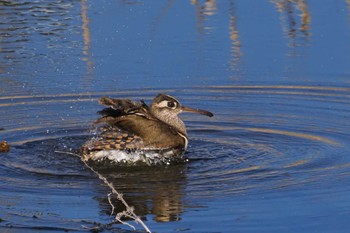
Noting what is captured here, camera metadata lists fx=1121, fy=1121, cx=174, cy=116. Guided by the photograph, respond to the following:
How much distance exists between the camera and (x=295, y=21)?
52.2 ft

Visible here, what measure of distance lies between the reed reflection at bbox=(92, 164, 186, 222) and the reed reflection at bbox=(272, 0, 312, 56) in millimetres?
4687

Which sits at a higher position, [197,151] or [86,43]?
[197,151]

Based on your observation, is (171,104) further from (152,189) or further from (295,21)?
(295,21)

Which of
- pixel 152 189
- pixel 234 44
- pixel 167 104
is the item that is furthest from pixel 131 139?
pixel 234 44

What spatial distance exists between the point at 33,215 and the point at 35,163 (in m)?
2.07

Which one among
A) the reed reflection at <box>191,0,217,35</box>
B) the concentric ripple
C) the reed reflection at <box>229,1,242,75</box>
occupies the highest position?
the concentric ripple

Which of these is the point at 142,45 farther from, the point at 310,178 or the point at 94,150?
the point at 310,178

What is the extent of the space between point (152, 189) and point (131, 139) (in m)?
1.17

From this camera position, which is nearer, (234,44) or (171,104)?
(171,104)

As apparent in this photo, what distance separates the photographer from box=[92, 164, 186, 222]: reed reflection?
8469 millimetres

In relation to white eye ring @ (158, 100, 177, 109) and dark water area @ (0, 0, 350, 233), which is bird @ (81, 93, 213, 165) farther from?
white eye ring @ (158, 100, 177, 109)

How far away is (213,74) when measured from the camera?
1340 cm

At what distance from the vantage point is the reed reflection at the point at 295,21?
14.8 m

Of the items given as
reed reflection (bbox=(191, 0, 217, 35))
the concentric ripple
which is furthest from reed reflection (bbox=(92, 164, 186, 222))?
reed reflection (bbox=(191, 0, 217, 35))
